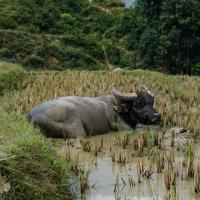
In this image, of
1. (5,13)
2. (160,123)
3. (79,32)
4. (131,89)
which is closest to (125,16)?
(79,32)

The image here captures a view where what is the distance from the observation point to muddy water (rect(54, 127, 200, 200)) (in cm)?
531

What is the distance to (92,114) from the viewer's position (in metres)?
8.92

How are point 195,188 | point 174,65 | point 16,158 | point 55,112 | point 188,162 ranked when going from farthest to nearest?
point 174,65 → point 55,112 → point 188,162 → point 195,188 → point 16,158

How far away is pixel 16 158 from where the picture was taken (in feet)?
15.6

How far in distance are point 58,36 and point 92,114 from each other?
21510 mm

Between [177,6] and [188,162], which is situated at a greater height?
[177,6]

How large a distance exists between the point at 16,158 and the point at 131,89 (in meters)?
8.20

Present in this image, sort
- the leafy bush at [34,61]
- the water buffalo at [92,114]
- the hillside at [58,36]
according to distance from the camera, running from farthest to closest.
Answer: the hillside at [58,36] < the leafy bush at [34,61] < the water buffalo at [92,114]

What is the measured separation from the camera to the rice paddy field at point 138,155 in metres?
5.44

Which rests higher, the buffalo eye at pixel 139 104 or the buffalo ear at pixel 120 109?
the buffalo eye at pixel 139 104

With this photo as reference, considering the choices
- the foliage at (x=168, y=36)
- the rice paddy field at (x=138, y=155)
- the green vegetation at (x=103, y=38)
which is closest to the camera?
the rice paddy field at (x=138, y=155)

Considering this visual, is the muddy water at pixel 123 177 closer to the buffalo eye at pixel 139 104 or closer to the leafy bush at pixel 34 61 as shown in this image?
the buffalo eye at pixel 139 104

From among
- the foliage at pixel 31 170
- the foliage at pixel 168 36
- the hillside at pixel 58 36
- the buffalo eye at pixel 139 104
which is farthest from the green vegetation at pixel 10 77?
the foliage at pixel 168 36

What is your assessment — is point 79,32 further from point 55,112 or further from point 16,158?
point 16,158
